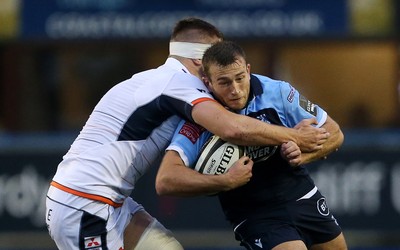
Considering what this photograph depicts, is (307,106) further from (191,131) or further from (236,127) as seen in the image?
(191,131)

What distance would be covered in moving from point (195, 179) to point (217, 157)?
0.69ft

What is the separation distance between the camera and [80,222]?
23.4ft

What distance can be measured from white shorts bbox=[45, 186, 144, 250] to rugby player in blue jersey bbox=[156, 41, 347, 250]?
40cm

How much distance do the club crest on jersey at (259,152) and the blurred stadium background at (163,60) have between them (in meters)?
5.41

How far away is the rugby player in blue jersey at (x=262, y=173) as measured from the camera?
22.9 ft

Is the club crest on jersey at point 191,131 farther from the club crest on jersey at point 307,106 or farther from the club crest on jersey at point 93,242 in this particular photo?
the club crest on jersey at point 93,242

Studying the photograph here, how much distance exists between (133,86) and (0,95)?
7.70m

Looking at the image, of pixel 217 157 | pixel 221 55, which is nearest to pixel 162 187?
pixel 217 157

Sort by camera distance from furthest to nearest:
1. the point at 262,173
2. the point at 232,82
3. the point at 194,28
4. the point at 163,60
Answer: the point at 163,60, the point at 194,28, the point at 262,173, the point at 232,82

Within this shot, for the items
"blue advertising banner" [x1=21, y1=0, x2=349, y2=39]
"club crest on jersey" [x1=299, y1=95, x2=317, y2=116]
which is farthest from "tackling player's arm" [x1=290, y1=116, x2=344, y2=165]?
"blue advertising banner" [x1=21, y1=0, x2=349, y2=39]

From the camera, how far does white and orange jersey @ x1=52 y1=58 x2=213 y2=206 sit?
23.4ft

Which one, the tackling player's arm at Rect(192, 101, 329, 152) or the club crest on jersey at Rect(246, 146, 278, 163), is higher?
the tackling player's arm at Rect(192, 101, 329, 152)

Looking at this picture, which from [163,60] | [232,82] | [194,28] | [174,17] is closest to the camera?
[232,82]

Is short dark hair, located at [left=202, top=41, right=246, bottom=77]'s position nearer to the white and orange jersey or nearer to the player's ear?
the player's ear
